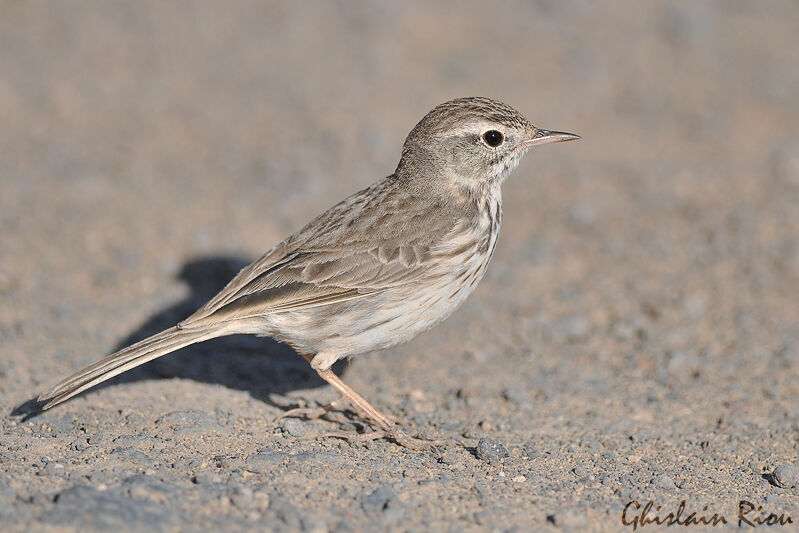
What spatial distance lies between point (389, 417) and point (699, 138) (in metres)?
6.23

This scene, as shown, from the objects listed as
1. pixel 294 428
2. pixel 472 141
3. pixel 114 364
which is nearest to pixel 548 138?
pixel 472 141

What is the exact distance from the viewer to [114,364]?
5.68m

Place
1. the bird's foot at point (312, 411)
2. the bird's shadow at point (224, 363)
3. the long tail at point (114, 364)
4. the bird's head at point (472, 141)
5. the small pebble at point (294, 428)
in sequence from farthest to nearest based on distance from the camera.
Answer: the bird's shadow at point (224, 363), the bird's head at point (472, 141), the bird's foot at point (312, 411), the small pebble at point (294, 428), the long tail at point (114, 364)

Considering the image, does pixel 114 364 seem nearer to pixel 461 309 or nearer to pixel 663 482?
pixel 663 482

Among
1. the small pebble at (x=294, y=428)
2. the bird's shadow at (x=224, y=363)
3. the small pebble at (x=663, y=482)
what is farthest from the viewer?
the bird's shadow at (x=224, y=363)

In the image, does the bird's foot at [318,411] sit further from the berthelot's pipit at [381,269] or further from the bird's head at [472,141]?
the bird's head at [472,141]

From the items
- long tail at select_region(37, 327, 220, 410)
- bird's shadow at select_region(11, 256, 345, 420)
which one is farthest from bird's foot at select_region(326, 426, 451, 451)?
long tail at select_region(37, 327, 220, 410)

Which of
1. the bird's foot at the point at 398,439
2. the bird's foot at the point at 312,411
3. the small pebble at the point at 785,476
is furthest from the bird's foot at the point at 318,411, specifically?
the small pebble at the point at 785,476

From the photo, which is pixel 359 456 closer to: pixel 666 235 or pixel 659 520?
pixel 659 520

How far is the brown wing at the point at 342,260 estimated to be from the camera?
598cm

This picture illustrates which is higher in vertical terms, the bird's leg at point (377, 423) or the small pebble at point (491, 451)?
the bird's leg at point (377, 423)

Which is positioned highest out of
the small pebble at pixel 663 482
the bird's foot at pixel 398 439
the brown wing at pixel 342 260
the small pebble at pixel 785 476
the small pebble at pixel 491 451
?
the brown wing at pixel 342 260

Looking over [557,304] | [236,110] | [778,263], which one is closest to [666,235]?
[778,263]

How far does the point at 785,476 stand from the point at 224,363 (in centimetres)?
407
